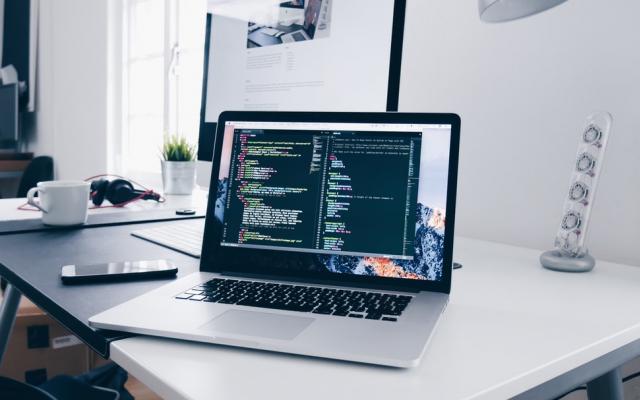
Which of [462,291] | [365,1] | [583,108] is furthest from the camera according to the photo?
[583,108]

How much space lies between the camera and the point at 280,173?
700 mm

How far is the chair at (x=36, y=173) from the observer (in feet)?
9.87

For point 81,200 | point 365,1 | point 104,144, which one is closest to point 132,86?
point 104,144

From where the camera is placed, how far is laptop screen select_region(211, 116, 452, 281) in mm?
631

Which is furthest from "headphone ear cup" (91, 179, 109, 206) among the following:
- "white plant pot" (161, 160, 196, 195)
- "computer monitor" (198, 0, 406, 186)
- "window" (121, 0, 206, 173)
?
"window" (121, 0, 206, 173)

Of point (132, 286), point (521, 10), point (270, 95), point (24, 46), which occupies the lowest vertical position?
point (132, 286)

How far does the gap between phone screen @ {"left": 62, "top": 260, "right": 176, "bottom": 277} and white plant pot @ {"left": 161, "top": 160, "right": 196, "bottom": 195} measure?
85 cm

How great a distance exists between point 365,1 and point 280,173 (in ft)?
0.98

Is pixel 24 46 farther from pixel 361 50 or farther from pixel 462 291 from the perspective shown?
pixel 462 291

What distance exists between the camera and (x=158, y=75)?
2.65m

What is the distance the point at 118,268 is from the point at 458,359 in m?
0.42

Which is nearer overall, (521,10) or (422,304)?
(422,304)

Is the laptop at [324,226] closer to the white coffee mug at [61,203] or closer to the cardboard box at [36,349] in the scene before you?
the white coffee mug at [61,203]

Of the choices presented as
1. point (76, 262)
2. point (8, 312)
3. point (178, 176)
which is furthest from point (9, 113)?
point (76, 262)
